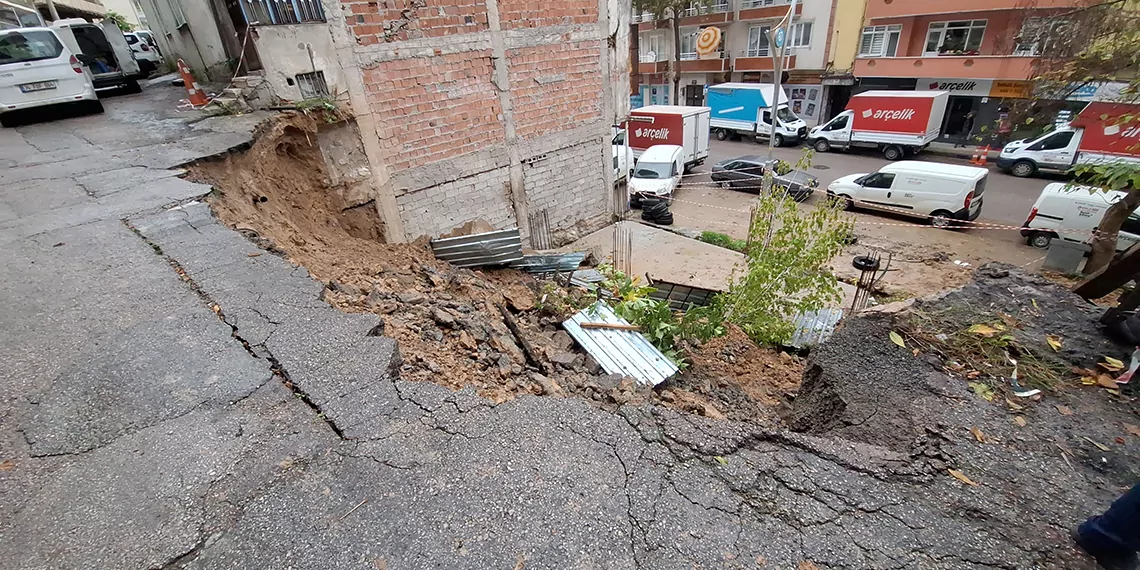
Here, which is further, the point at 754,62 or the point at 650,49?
the point at 650,49

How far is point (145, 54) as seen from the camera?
15055 mm

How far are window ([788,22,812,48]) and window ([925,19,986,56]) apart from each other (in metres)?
5.01

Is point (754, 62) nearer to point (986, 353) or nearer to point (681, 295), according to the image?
point (681, 295)

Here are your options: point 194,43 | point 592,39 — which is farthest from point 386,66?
point 194,43

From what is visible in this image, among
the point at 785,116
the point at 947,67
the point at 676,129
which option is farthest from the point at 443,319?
the point at 785,116

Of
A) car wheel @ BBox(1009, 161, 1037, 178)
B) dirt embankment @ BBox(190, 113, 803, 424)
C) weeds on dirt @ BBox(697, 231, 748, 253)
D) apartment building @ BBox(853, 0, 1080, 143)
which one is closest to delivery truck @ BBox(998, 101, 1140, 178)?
car wheel @ BBox(1009, 161, 1037, 178)

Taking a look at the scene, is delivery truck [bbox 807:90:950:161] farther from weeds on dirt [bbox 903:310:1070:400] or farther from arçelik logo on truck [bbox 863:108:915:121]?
weeds on dirt [bbox 903:310:1070:400]

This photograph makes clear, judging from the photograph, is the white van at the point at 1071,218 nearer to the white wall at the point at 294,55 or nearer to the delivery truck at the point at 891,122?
the delivery truck at the point at 891,122

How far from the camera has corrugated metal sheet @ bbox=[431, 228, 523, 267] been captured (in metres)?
7.04

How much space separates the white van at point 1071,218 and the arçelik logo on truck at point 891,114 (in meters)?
8.20

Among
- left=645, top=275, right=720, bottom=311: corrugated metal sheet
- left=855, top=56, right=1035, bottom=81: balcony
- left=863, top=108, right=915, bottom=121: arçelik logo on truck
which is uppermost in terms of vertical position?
left=855, top=56, right=1035, bottom=81: balcony

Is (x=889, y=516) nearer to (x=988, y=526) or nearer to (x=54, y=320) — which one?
(x=988, y=526)

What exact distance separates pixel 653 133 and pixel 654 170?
398 cm

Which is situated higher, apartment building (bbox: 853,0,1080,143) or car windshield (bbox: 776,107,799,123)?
apartment building (bbox: 853,0,1080,143)
